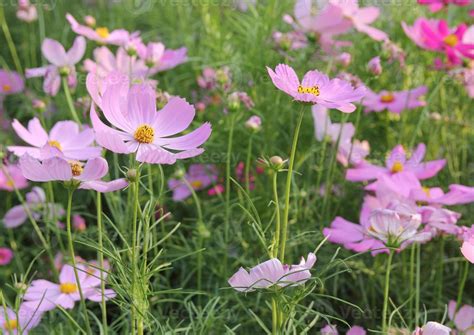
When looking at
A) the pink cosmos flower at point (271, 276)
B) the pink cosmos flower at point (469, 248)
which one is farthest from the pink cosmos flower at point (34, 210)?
the pink cosmos flower at point (469, 248)

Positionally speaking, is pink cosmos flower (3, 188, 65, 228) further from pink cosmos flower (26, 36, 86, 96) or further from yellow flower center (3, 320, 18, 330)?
yellow flower center (3, 320, 18, 330)

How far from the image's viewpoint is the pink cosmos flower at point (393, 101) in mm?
1474

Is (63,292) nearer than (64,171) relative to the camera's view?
No

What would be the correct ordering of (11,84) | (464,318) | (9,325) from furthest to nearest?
(11,84), (464,318), (9,325)

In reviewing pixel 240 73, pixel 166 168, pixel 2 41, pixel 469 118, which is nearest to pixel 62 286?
pixel 166 168

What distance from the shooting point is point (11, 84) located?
188cm

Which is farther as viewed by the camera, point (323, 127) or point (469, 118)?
point (469, 118)

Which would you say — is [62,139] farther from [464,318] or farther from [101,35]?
[464,318]

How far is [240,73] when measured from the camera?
156 centimetres

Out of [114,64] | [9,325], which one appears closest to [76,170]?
[9,325]

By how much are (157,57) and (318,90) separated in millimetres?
524

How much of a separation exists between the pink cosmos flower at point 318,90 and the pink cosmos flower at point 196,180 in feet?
2.02

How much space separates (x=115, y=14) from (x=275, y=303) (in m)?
1.51

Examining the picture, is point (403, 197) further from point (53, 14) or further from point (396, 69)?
point (53, 14)
